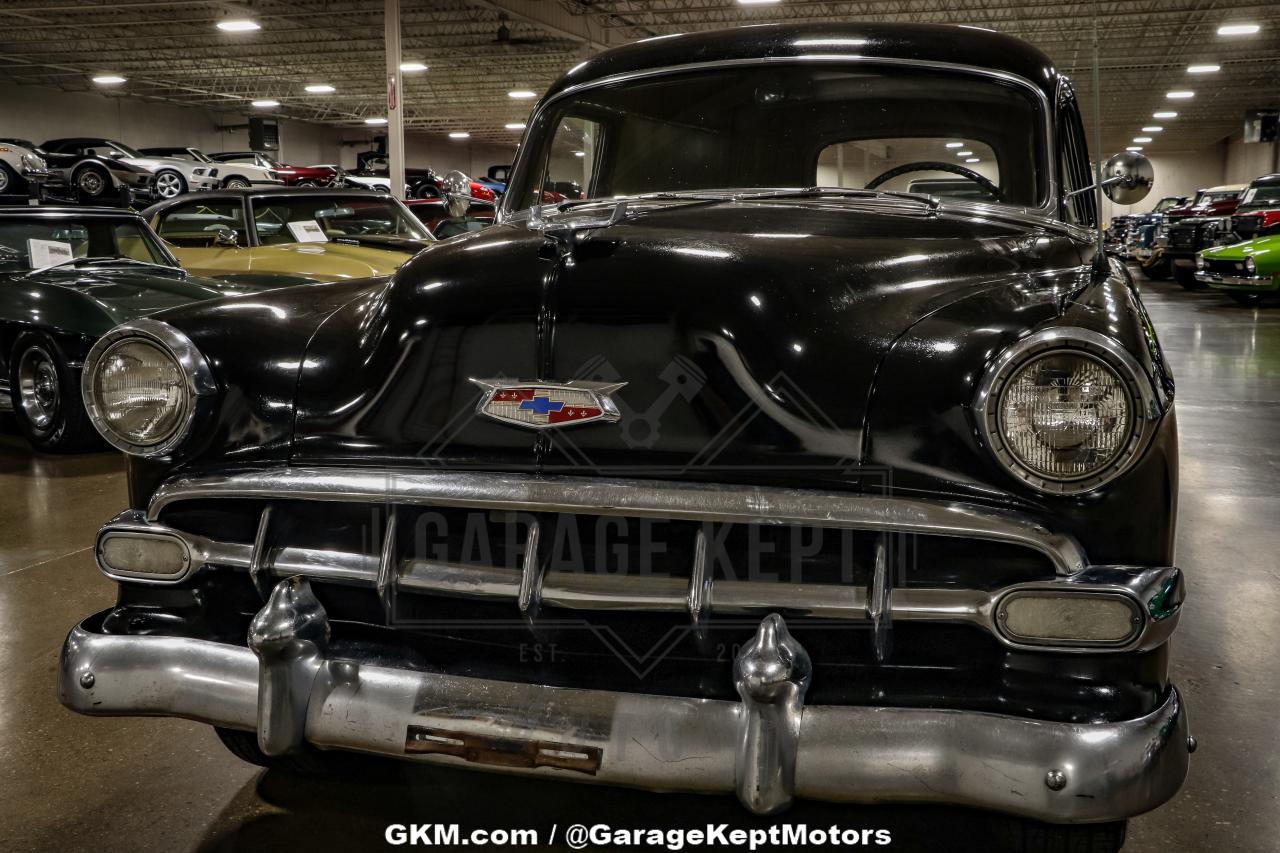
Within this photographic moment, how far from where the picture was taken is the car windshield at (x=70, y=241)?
6371mm

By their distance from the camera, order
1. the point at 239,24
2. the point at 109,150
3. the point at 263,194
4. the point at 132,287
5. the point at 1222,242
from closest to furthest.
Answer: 1. the point at 132,287
2. the point at 263,194
3. the point at 1222,242
4. the point at 109,150
5. the point at 239,24

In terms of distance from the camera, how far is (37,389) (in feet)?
19.8

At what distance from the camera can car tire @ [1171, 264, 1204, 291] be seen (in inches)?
658

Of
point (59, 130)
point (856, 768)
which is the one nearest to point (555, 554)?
point (856, 768)

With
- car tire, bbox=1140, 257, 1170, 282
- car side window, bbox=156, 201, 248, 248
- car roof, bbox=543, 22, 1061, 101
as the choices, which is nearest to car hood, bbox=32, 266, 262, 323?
car side window, bbox=156, 201, 248, 248

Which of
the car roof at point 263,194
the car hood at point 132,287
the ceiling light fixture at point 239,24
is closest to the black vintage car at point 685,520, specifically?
the car hood at point 132,287

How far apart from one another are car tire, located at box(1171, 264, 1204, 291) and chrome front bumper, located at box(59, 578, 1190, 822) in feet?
55.8

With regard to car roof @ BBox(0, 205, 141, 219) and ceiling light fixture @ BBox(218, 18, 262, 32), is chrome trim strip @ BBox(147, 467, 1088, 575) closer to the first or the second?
car roof @ BBox(0, 205, 141, 219)

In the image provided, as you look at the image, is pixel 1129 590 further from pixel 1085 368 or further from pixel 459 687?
pixel 459 687

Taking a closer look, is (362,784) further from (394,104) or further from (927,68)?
(394,104)

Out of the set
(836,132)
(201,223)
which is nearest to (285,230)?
(201,223)

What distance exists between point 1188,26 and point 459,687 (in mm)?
23939

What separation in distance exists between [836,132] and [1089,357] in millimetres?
1340

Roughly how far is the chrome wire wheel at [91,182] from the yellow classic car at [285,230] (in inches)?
366
